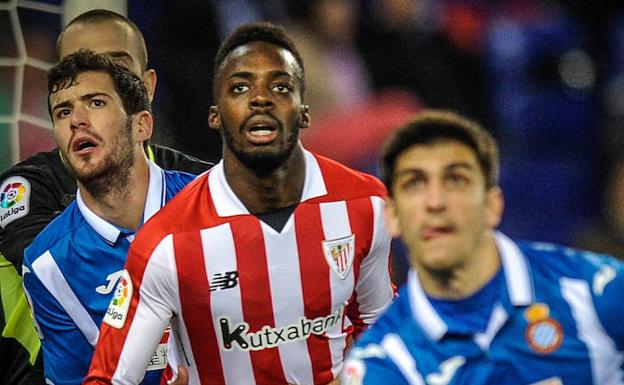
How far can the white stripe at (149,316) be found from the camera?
3312mm

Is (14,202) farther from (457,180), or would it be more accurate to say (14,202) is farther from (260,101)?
(457,180)

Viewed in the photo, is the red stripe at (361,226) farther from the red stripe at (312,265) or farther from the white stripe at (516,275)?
the white stripe at (516,275)

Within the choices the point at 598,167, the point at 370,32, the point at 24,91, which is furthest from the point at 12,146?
the point at 598,167

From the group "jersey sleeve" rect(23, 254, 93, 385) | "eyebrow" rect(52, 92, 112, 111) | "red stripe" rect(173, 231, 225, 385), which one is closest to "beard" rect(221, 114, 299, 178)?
"red stripe" rect(173, 231, 225, 385)

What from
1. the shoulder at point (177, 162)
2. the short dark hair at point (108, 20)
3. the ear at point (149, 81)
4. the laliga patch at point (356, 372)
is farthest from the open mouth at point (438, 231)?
the short dark hair at point (108, 20)

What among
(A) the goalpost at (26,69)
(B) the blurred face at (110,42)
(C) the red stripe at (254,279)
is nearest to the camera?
(C) the red stripe at (254,279)

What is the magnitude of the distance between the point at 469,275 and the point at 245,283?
0.87m

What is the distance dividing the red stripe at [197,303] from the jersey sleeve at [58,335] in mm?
421

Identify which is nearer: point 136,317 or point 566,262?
point 566,262

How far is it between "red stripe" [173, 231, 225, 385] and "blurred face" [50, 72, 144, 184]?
0.45 meters

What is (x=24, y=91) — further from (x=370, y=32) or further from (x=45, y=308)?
(x=45, y=308)

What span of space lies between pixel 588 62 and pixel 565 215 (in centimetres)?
81

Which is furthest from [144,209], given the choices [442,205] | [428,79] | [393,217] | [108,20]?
[428,79]

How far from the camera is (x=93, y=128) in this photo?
369cm
